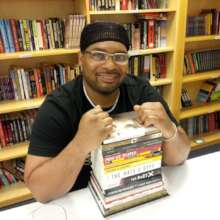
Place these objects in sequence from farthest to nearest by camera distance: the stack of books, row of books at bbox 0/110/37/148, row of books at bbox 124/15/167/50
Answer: row of books at bbox 124/15/167/50, row of books at bbox 0/110/37/148, the stack of books

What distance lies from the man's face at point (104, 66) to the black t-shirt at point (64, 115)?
0.10 m

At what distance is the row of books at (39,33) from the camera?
1960 millimetres

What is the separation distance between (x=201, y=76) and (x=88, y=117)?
2.11 meters

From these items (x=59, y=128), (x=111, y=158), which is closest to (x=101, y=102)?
(x=59, y=128)

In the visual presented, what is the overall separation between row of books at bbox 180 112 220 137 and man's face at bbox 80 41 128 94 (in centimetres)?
198

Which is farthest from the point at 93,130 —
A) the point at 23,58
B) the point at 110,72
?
the point at 23,58

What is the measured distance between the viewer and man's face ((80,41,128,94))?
118cm

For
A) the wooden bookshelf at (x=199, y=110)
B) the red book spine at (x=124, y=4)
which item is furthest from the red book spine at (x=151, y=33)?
the wooden bookshelf at (x=199, y=110)

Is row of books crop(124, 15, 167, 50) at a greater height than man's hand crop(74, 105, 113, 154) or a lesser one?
greater

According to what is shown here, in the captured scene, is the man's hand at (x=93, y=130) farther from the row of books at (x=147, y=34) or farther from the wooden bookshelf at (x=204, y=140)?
the wooden bookshelf at (x=204, y=140)

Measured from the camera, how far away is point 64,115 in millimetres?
1160

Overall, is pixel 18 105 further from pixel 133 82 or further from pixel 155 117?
pixel 155 117

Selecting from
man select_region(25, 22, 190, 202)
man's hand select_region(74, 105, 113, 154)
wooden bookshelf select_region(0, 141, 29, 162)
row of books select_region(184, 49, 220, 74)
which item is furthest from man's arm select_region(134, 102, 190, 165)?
row of books select_region(184, 49, 220, 74)

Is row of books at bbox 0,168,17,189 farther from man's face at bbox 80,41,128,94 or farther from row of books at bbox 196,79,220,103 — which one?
row of books at bbox 196,79,220,103
